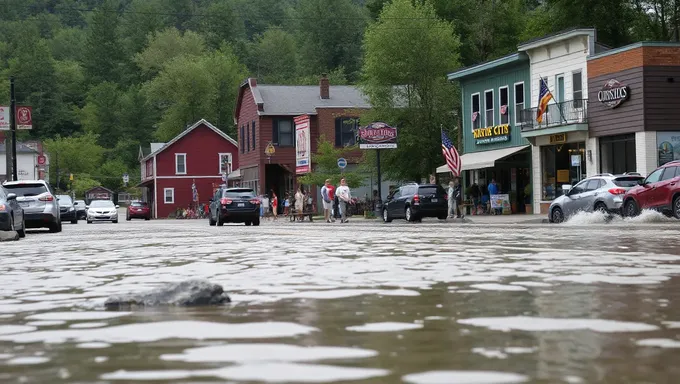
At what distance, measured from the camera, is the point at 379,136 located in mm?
53594

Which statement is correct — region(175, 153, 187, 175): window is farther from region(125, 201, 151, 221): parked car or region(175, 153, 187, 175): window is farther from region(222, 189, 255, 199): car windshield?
region(222, 189, 255, 199): car windshield

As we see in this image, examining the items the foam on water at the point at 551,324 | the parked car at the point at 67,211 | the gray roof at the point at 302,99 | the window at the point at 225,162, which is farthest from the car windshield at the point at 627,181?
the window at the point at 225,162

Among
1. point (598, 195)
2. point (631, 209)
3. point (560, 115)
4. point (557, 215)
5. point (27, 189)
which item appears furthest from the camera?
point (560, 115)

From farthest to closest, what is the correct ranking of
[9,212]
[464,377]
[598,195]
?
1. [598,195]
2. [9,212]
3. [464,377]

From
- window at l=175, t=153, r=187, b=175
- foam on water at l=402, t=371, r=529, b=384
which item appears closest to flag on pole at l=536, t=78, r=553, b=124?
foam on water at l=402, t=371, r=529, b=384

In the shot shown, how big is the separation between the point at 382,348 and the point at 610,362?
1370 millimetres

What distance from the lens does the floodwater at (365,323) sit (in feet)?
18.7

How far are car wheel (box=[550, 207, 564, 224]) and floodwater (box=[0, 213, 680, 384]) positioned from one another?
2085 cm

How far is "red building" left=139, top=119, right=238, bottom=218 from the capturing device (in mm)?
98438

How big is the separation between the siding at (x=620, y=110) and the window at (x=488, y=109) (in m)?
9.13

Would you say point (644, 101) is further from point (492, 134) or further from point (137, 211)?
point (137, 211)

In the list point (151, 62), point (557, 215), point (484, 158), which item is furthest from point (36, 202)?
point (151, 62)

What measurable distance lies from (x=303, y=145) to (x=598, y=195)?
133 ft

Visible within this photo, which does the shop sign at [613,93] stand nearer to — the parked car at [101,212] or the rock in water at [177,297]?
the parked car at [101,212]
